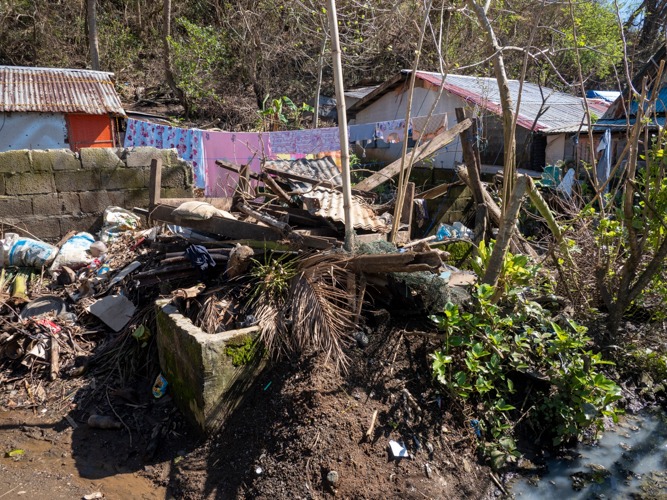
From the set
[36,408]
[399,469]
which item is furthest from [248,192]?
[399,469]

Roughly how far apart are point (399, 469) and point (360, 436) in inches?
13.2

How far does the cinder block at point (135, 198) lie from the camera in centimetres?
680

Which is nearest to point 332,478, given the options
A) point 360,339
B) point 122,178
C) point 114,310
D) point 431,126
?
point 360,339

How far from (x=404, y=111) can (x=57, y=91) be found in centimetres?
872

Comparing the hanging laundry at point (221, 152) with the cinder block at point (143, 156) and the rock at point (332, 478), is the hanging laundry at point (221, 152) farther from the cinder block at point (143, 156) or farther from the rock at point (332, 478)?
the rock at point (332, 478)

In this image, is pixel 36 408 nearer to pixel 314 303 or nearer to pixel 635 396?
pixel 314 303

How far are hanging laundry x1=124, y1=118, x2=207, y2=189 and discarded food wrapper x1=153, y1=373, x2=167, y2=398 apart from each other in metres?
5.18

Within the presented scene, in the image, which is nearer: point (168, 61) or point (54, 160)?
point (54, 160)

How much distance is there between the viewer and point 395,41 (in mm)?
16016

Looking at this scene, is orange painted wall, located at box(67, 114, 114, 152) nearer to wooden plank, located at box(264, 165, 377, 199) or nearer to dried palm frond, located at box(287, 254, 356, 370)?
wooden plank, located at box(264, 165, 377, 199)

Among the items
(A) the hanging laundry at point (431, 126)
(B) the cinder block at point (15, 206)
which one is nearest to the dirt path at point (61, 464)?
(B) the cinder block at point (15, 206)

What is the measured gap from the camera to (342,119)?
359 centimetres

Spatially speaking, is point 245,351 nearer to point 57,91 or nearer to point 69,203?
point 69,203

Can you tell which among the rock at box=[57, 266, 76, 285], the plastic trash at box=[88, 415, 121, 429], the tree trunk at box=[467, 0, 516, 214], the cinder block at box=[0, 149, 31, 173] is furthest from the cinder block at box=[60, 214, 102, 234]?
the tree trunk at box=[467, 0, 516, 214]
